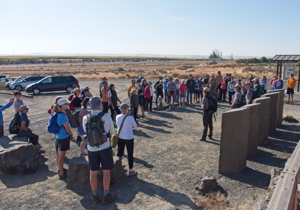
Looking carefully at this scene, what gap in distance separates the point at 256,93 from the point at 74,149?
24.9 feet

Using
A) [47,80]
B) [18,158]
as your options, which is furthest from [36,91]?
[18,158]

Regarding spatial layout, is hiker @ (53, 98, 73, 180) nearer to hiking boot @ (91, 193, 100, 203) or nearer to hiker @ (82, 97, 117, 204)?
hiker @ (82, 97, 117, 204)

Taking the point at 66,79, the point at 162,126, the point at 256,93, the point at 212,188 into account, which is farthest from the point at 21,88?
the point at 212,188

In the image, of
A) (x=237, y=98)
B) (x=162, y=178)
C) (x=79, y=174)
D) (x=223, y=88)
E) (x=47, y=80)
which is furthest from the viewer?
(x=47, y=80)

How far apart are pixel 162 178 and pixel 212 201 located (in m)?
1.44

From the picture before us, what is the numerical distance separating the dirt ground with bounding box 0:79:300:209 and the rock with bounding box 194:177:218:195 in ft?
0.51

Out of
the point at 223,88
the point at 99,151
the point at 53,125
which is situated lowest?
the point at 99,151

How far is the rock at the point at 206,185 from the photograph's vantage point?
5219mm

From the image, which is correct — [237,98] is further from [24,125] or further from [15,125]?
[15,125]

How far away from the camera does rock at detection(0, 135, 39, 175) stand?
6.23 metres

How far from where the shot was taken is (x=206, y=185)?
5242mm

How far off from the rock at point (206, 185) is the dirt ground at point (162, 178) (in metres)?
0.15

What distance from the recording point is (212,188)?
5309 mm

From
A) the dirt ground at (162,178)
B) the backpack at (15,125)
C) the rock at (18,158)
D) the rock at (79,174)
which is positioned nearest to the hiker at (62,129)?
the rock at (79,174)
